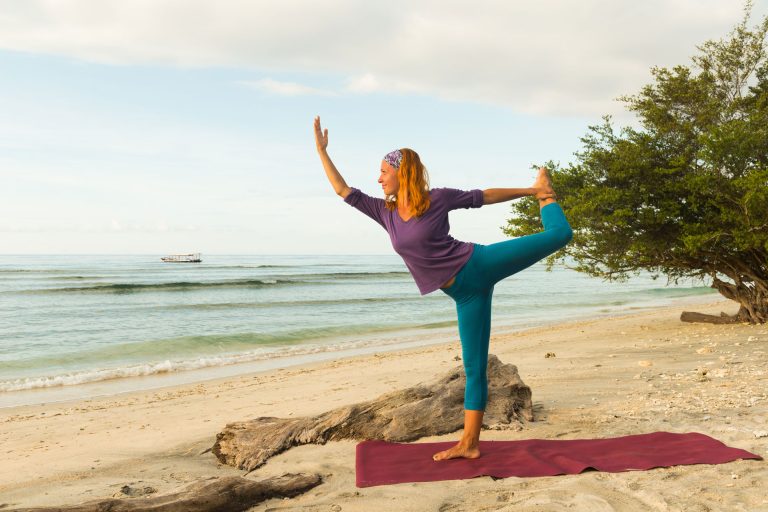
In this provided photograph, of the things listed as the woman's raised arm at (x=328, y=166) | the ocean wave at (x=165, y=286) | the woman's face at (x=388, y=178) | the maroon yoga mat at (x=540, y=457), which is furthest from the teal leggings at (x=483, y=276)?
the ocean wave at (x=165, y=286)

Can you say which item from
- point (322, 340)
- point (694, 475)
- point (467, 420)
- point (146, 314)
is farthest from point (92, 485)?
point (146, 314)

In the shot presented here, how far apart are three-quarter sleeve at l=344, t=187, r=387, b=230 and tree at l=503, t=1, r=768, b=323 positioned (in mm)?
9073

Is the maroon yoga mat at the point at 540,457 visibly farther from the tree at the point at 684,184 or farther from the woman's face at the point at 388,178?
the tree at the point at 684,184

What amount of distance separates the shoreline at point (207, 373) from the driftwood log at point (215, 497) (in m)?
8.34

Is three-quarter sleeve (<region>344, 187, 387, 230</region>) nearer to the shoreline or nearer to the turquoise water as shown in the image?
the shoreline

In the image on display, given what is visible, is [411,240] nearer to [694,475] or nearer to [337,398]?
[694,475]

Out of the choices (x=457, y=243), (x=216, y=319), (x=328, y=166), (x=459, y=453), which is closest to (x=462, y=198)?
(x=457, y=243)

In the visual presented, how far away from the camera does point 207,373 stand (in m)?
13.8

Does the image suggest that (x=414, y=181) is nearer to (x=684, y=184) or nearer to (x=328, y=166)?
(x=328, y=166)

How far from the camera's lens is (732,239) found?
522 inches

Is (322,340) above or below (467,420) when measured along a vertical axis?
below

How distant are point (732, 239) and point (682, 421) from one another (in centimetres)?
906

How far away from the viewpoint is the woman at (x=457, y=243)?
179 inches

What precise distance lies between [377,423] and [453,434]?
0.74 m
